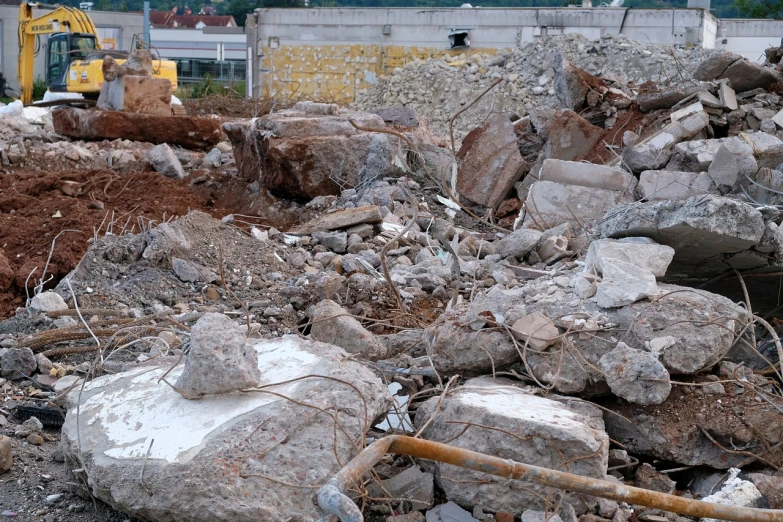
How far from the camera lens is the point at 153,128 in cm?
1304

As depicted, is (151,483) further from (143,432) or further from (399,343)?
(399,343)

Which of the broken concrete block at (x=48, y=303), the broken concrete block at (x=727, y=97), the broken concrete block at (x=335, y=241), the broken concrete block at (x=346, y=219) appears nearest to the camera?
the broken concrete block at (x=48, y=303)

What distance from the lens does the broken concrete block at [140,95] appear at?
14.4 meters

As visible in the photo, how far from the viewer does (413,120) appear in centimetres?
991

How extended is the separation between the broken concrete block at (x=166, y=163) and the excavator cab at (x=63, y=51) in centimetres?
930

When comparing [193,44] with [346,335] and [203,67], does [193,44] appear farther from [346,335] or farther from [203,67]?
[346,335]

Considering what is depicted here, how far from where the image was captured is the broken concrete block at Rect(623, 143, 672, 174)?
7395 millimetres

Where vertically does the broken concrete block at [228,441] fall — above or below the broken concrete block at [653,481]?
above

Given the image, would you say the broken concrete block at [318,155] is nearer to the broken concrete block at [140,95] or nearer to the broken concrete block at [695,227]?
the broken concrete block at [695,227]

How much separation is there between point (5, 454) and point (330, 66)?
21334 mm

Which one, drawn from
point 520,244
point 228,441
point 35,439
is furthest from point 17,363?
point 520,244

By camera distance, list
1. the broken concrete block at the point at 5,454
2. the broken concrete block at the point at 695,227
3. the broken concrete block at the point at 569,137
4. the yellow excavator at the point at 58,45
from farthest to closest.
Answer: the yellow excavator at the point at 58,45 < the broken concrete block at the point at 569,137 < the broken concrete block at the point at 695,227 < the broken concrete block at the point at 5,454

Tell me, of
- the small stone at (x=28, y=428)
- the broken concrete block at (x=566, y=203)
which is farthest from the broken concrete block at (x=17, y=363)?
the broken concrete block at (x=566, y=203)

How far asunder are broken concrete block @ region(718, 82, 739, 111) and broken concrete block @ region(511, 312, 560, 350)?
209 inches
